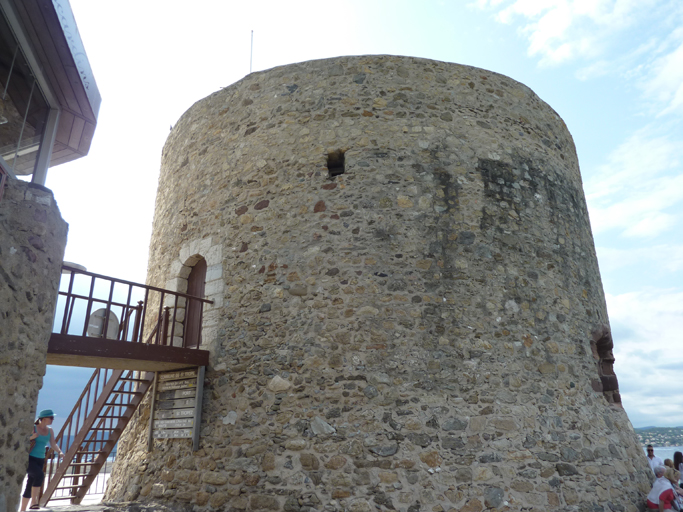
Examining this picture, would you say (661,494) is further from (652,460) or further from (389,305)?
(389,305)

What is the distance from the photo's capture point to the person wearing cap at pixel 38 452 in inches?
224

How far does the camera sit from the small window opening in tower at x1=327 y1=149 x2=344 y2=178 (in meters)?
6.94

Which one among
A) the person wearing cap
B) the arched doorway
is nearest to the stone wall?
the person wearing cap

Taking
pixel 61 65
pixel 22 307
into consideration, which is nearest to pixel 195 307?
pixel 22 307

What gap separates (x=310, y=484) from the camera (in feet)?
18.2

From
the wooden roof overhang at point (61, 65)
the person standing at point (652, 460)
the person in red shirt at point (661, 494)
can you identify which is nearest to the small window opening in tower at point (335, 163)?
the wooden roof overhang at point (61, 65)

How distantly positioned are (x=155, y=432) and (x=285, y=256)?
2.83 m

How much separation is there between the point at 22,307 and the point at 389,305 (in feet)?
12.1

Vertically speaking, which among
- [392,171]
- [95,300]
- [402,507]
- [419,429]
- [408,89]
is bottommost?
[402,507]

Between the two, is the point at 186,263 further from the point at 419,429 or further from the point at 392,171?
the point at 419,429

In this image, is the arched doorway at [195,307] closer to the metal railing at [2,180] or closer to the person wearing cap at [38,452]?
the person wearing cap at [38,452]

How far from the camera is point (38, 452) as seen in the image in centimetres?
571

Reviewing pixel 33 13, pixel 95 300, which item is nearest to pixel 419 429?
pixel 95 300

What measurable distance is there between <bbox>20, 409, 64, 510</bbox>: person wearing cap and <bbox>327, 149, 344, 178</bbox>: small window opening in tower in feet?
14.4
